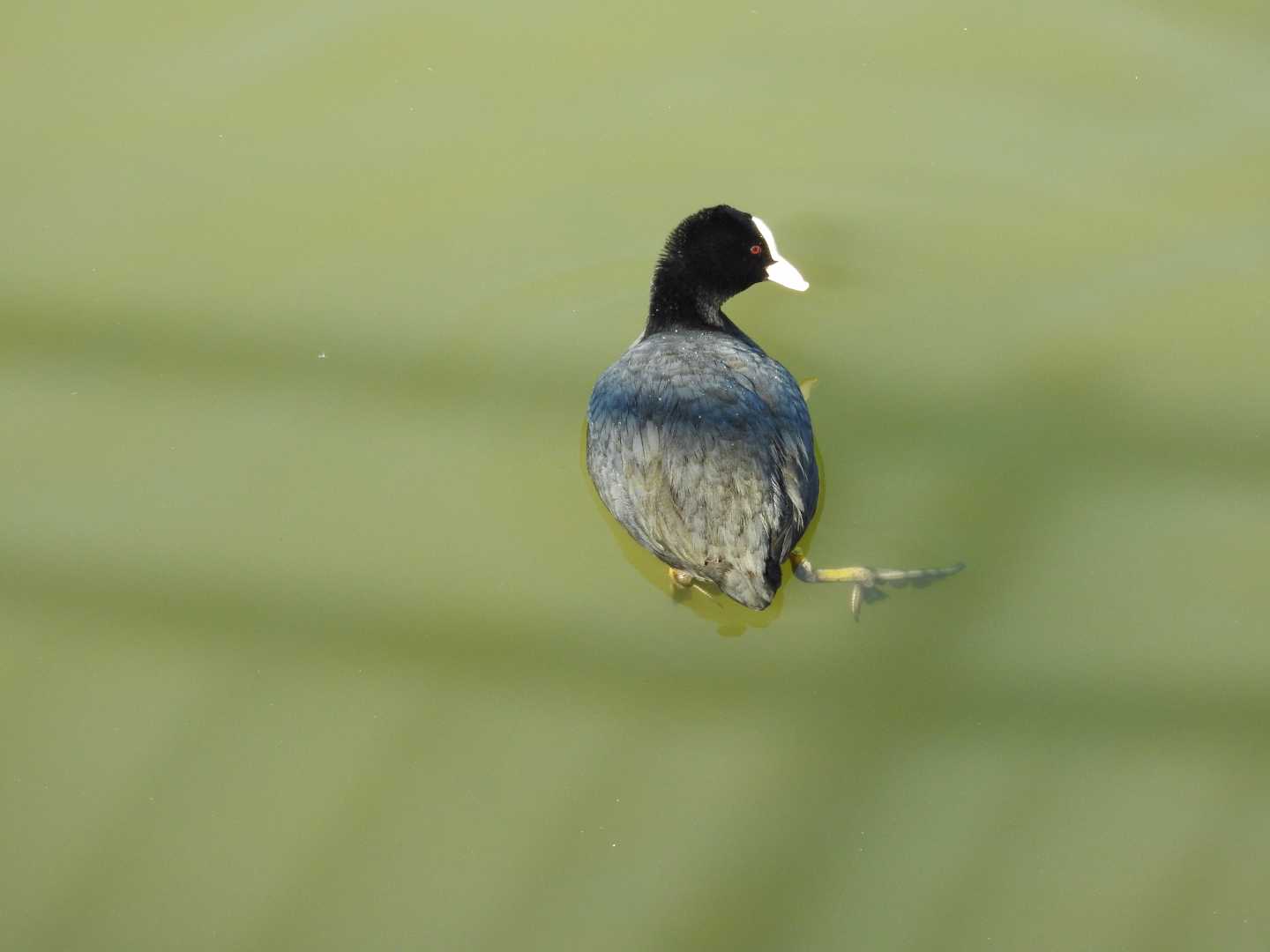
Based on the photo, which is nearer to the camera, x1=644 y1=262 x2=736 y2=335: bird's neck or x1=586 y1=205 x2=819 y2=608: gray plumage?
x1=586 y1=205 x2=819 y2=608: gray plumage

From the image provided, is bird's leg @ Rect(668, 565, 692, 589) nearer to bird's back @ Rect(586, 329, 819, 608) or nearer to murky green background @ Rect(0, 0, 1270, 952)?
murky green background @ Rect(0, 0, 1270, 952)

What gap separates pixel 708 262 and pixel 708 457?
0.98 m

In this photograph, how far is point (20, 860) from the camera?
346 cm

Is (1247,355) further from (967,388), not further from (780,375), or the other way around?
(780,375)

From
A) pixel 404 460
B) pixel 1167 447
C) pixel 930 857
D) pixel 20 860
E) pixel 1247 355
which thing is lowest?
pixel 20 860

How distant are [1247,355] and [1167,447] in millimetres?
492

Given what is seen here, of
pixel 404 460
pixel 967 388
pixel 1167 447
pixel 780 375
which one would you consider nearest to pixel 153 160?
pixel 404 460

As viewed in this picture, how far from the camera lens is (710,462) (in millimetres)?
3430

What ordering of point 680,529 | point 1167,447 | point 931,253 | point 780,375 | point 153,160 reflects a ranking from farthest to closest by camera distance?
point 153,160 < point 931,253 < point 1167,447 < point 780,375 < point 680,529

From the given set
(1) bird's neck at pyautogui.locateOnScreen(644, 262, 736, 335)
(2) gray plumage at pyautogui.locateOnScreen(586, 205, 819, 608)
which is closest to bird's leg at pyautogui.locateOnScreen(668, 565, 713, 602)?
(2) gray plumage at pyautogui.locateOnScreen(586, 205, 819, 608)

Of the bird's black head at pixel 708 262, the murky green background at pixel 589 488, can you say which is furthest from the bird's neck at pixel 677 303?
the murky green background at pixel 589 488

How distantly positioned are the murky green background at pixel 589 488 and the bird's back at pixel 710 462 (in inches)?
15.1

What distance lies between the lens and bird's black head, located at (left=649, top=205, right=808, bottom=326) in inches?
164

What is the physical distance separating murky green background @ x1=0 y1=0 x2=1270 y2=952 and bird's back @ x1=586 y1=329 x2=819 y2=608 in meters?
0.38
